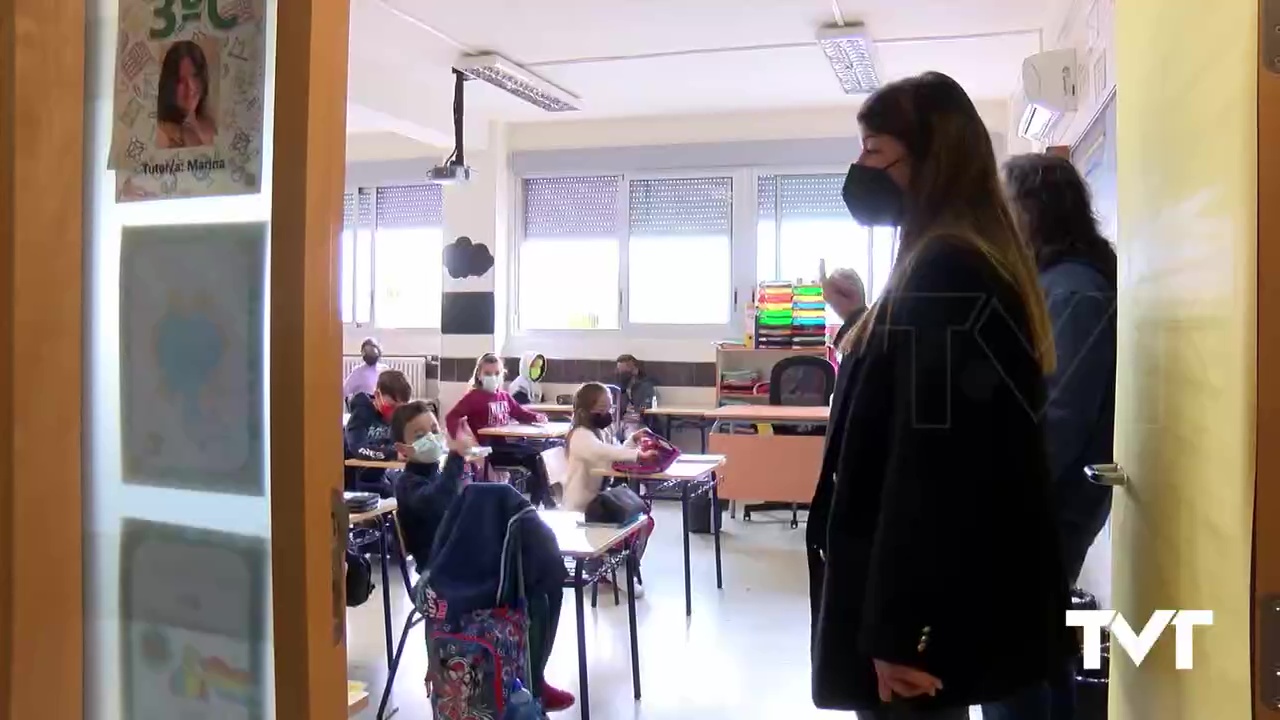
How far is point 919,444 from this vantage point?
1.25 metres

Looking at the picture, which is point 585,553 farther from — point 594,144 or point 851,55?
point 594,144

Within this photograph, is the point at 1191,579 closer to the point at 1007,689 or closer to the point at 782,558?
the point at 1007,689

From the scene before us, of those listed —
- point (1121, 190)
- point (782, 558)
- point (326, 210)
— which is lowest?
point (782, 558)

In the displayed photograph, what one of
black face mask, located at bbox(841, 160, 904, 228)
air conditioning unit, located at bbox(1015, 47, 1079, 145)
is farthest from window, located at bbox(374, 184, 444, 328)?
black face mask, located at bbox(841, 160, 904, 228)

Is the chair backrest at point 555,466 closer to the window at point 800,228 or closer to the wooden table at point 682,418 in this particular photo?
the wooden table at point 682,418

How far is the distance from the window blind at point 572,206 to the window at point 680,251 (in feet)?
0.66

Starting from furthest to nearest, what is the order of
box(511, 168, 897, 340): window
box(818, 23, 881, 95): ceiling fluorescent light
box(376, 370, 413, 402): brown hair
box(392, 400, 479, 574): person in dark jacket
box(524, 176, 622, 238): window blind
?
1. box(524, 176, 622, 238): window blind
2. box(511, 168, 897, 340): window
3. box(376, 370, 413, 402): brown hair
4. box(818, 23, 881, 95): ceiling fluorescent light
5. box(392, 400, 479, 574): person in dark jacket

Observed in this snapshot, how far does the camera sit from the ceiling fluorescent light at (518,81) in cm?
562

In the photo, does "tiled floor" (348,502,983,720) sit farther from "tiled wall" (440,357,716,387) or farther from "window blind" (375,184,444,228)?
"window blind" (375,184,444,228)

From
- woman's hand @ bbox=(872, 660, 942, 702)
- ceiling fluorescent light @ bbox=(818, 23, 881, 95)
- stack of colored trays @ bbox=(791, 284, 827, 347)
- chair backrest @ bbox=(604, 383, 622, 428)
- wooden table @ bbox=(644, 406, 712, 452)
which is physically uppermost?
ceiling fluorescent light @ bbox=(818, 23, 881, 95)

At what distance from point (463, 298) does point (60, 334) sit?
6541 millimetres

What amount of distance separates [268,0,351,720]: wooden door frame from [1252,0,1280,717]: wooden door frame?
898 millimetres

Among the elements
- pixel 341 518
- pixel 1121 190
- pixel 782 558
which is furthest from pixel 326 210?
pixel 782 558

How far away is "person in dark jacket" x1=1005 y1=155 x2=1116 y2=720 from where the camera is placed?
1702 mm
